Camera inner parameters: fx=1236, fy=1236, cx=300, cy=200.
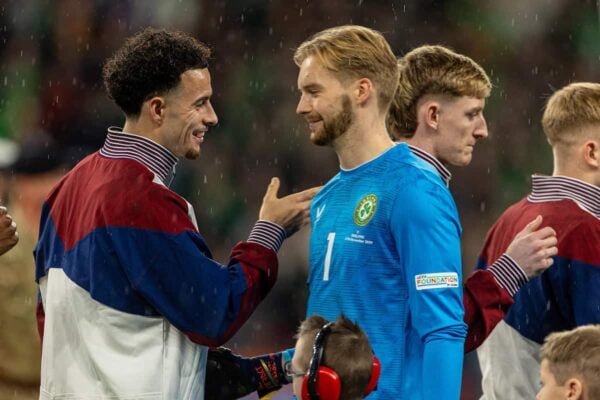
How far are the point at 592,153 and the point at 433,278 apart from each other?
1.10 m

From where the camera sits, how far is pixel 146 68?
145 inches

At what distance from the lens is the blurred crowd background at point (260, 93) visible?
Answer: 7117 mm

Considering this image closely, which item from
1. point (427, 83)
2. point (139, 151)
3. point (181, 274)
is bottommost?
point (181, 274)

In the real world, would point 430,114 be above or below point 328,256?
above

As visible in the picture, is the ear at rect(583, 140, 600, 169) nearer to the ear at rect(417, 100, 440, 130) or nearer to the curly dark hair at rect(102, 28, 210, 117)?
the ear at rect(417, 100, 440, 130)

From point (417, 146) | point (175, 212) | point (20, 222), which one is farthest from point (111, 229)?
point (20, 222)

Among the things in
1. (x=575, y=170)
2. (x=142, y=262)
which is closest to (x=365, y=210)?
(x=142, y=262)

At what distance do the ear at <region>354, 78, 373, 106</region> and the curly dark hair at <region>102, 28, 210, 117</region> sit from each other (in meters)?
0.63

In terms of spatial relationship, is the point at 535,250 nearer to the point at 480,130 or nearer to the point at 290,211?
the point at 480,130

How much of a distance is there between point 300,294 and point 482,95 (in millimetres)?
3731

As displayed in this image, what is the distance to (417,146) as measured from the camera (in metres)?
3.65

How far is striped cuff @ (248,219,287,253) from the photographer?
369cm

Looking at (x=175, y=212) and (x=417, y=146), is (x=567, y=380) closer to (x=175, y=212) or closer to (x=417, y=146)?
(x=417, y=146)

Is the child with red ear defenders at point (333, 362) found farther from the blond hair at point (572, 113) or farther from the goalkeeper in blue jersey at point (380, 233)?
the blond hair at point (572, 113)
